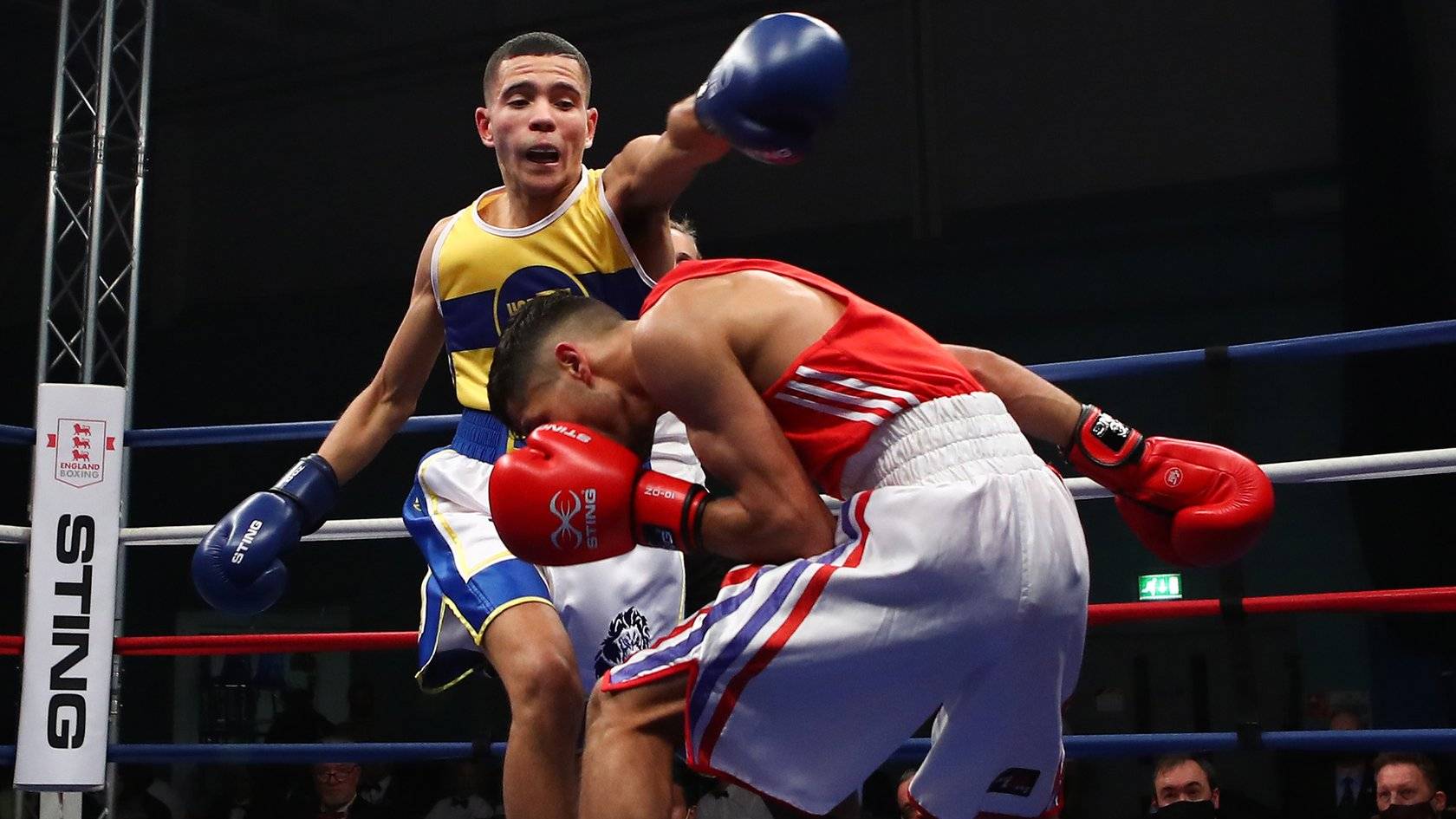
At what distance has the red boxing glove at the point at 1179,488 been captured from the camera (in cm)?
193

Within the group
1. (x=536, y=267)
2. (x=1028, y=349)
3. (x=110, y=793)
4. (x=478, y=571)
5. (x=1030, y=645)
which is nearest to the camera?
(x=1030, y=645)

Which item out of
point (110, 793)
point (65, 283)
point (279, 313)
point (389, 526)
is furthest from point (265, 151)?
point (389, 526)

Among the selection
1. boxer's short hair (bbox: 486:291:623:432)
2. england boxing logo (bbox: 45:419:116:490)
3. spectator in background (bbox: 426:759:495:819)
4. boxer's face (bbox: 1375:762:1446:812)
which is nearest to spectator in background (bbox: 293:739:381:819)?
spectator in background (bbox: 426:759:495:819)

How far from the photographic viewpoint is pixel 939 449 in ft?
5.65

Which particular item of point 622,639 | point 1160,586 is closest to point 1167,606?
point 622,639

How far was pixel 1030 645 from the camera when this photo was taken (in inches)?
66.5

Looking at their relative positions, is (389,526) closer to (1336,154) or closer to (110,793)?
(110,793)

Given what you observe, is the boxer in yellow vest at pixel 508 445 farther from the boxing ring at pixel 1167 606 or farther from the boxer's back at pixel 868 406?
the boxer's back at pixel 868 406

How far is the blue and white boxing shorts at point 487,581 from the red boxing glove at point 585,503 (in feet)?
1.63

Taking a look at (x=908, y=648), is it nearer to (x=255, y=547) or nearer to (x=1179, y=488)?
(x=1179, y=488)

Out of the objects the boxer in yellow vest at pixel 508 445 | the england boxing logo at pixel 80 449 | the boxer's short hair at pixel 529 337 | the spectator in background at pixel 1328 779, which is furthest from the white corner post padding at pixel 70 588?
the spectator in background at pixel 1328 779

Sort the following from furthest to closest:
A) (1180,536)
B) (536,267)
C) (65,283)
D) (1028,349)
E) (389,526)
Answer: (1028,349) < (65,283) < (389,526) < (536,267) < (1180,536)

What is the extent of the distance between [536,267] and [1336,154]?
16.7ft

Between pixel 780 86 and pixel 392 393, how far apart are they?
1.08 meters
